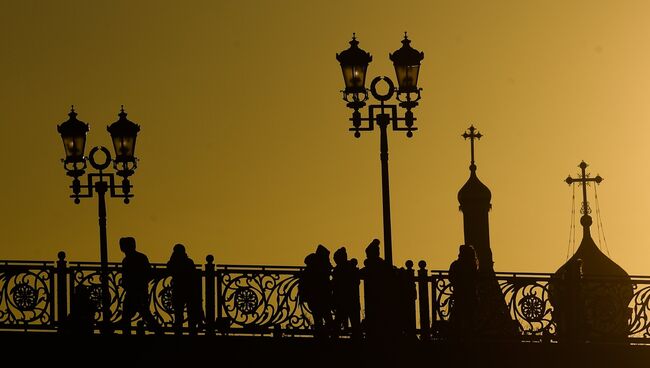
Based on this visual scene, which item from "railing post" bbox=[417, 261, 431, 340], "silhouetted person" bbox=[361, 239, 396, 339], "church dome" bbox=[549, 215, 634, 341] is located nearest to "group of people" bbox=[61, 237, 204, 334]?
"silhouetted person" bbox=[361, 239, 396, 339]

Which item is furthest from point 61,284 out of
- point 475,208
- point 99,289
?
point 475,208

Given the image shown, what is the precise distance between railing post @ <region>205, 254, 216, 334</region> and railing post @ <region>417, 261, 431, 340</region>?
2.98m

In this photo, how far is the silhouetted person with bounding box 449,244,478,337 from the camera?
129 feet

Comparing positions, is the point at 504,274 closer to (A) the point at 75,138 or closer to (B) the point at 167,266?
(B) the point at 167,266

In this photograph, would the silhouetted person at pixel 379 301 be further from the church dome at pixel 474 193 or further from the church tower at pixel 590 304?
the church dome at pixel 474 193

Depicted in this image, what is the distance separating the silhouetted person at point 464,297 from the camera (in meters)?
39.5

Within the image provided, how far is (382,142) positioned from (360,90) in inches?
33.1

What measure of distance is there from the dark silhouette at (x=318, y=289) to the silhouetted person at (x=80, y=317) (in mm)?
3038

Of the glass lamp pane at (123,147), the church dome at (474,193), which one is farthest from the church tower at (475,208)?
the glass lamp pane at (123,147)

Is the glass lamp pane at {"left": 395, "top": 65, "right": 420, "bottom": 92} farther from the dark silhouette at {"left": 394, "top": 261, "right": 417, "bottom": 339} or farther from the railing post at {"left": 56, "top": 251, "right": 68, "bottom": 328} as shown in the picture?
the railing post at {"left": 56, "top": 251, "right": 68, "bottom": 328}

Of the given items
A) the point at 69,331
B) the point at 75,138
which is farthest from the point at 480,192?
the point at 69,331

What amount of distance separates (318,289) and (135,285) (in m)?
2.65

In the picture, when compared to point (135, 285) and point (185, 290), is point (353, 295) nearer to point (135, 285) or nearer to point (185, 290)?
point (185, 290)

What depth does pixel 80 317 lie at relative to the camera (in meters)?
39.5
